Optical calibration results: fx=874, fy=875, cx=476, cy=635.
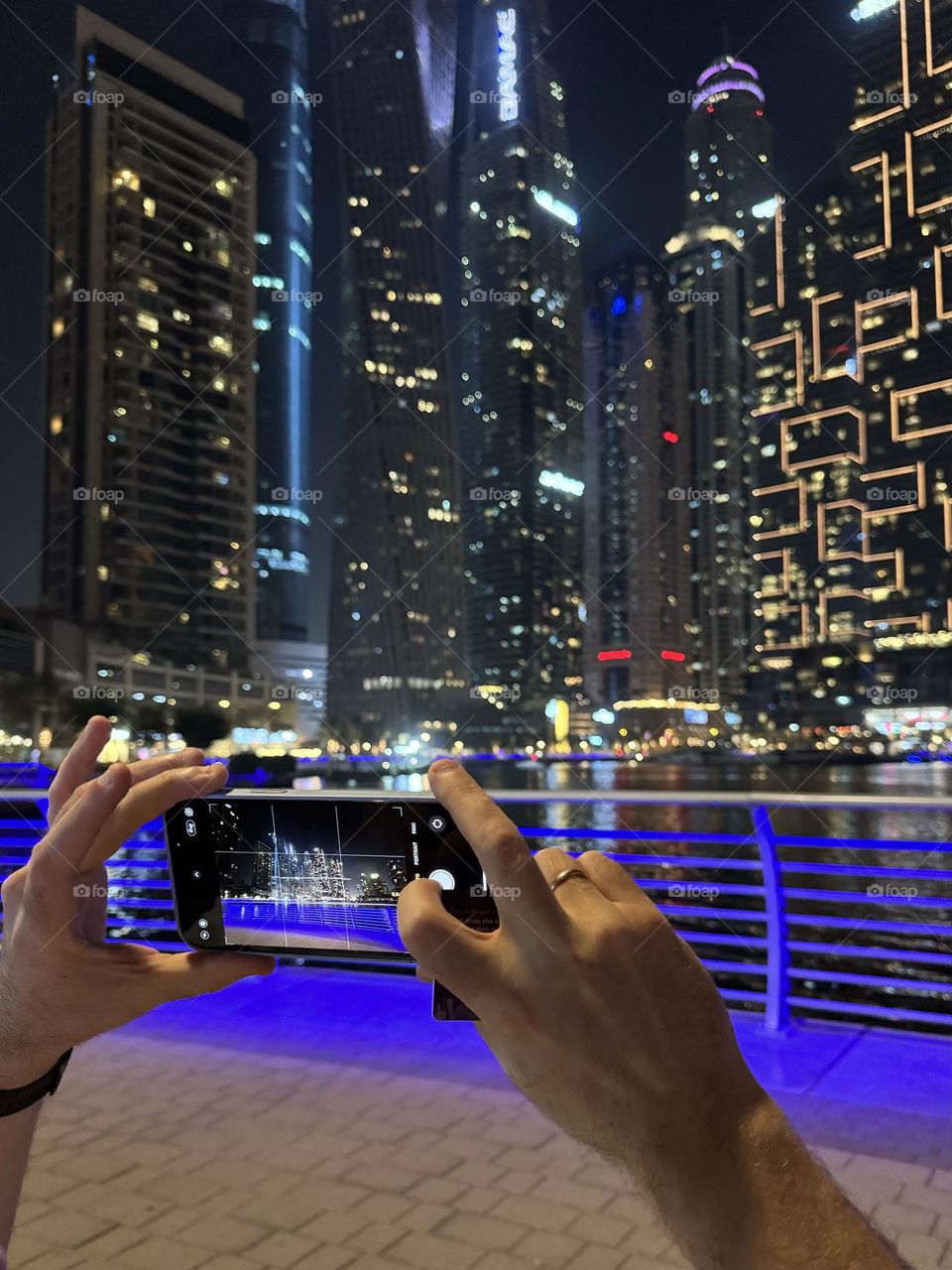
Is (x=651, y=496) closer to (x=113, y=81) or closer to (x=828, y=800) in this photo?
(x=113, y=81)

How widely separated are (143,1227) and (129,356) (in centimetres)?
7333

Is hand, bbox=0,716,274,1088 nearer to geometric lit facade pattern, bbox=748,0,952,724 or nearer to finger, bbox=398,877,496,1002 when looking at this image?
finger, bbox=398,877,496,1002

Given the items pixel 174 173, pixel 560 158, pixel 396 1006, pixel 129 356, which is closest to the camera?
pixel 396 1006

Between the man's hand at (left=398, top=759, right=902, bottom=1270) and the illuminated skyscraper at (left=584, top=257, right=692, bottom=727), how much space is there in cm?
5879

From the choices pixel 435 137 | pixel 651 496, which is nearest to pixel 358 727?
pixel 651 496

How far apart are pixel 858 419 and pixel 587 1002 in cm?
6600

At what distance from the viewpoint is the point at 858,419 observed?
59469 millimetres

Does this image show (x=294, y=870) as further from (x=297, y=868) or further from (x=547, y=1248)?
(x=547, y=1248)

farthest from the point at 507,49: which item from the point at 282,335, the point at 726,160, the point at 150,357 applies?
the point at 282,335

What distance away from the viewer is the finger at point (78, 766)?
97cm

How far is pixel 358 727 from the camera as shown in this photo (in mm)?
58094

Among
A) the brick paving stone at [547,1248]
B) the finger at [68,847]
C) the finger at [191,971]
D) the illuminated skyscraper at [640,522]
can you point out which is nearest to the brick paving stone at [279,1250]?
the brick paving stone at [547,1248]

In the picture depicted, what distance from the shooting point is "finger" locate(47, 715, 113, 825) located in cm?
97

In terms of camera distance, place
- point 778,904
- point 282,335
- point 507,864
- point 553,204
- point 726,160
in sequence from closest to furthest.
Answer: point 507,864, point 778,904, point 553,204, point 726,160, point 282,335
